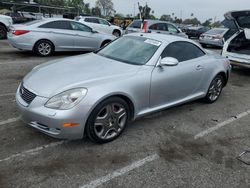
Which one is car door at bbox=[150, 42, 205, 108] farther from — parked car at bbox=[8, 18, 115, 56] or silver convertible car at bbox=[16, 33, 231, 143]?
parked car at bbox=[8, 18, 115, 56]

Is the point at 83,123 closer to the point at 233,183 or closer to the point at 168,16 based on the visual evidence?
the point at 233,183

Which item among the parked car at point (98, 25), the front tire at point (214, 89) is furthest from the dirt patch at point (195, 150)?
the parked car at point (98, 25)

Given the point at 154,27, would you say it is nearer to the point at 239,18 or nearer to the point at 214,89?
the point at 239,18

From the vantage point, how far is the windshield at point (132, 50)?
432 centimetres

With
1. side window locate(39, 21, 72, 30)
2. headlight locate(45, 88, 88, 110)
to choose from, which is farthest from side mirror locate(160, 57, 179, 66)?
side window locate(39, 21, 72, 30)

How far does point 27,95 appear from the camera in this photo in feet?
11.6

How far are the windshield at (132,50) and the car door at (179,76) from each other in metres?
A: 0.24

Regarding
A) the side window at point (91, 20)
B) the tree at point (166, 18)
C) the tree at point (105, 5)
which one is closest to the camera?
the side window at point (91, 20)

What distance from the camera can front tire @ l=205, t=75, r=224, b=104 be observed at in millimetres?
5591

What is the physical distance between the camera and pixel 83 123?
3.36m

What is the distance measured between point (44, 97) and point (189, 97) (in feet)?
8.98

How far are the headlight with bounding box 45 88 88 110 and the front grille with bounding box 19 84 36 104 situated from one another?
29 cm

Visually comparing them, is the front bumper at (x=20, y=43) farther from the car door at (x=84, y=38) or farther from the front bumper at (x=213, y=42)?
the front bumper at (x=213, y=42)

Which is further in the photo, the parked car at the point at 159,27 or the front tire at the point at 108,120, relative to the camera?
the parked car at the point at 159,27
